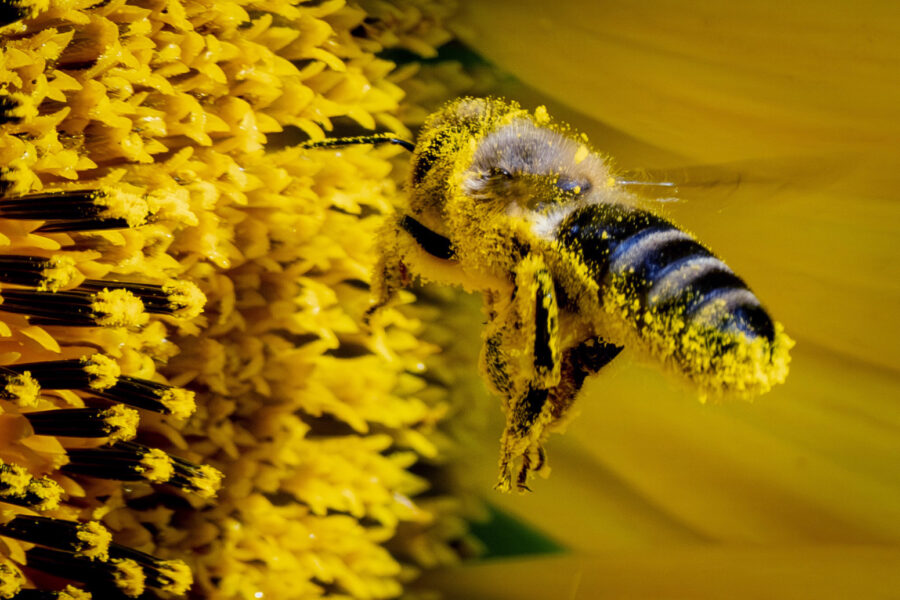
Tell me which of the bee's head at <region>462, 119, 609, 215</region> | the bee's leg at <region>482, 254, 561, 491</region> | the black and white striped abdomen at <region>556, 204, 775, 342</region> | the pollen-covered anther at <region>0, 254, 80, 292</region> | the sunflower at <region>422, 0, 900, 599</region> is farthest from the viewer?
the sunflower at <region>422, 0, 900, 599</region>

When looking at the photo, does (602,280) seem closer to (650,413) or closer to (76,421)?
(76,421)

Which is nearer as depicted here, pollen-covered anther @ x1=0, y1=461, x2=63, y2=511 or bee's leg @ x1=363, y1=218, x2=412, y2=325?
pollen-covered anther @ x1=0, y1=461, x2=63, y2=511

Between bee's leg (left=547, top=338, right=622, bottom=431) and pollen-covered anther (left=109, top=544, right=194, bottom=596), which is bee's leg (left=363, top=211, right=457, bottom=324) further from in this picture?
pollen-covered anther (left=109, top=544, right=194, bottom=596)

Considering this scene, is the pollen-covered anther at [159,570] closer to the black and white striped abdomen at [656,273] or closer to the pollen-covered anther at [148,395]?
the pollen-covered anther at [148,395]

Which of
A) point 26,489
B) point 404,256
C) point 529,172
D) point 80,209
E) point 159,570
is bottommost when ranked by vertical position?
point 159,570

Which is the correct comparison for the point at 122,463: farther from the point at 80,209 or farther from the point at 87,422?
the point at 80,209

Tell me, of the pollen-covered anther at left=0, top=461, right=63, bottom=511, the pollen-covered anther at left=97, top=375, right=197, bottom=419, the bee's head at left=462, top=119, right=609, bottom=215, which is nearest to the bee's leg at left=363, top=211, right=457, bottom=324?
the bee's head at left=462, top=119, right=609, bottom=215

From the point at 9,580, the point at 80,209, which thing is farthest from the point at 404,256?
the point at 9,580

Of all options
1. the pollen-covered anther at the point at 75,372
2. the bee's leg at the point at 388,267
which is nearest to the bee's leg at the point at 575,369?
the bee's leg at the point at 388,267

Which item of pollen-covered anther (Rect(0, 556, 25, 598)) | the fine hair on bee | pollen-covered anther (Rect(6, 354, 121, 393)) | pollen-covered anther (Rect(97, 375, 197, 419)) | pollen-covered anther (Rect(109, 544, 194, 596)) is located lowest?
pollen-covered anther (Rect(109, 544, 194, 596))
